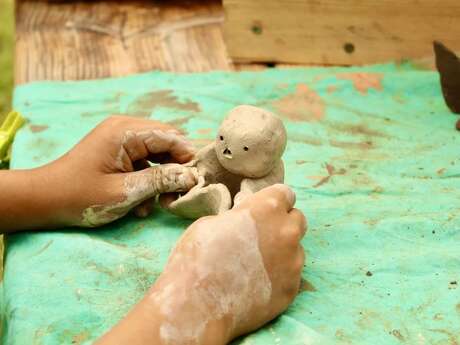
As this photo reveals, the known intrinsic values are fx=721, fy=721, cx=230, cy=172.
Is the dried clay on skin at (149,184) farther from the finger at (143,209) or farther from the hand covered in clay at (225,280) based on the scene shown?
the hand covered in clay at (225,280)

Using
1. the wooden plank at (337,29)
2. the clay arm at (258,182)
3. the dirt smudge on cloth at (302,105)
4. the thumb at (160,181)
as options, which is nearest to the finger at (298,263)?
the clay arm at (258,182)

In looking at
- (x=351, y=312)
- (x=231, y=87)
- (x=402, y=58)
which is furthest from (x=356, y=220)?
(x=402, y=58)

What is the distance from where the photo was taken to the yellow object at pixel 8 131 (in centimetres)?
228

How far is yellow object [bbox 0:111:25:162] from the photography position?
7.47 feet

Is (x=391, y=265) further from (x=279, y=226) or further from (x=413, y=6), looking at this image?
(x=413, y=6)

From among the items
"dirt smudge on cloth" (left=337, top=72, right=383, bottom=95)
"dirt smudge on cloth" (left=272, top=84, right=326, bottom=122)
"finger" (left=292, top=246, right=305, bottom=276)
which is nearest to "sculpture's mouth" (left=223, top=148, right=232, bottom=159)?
"finger" (left=292, top=246, right=305, bottom=276)

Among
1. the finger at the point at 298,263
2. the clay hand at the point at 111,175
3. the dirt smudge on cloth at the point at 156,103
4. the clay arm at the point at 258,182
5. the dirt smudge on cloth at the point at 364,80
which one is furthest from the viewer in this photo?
the dirt smudge on cloth at the point at 364,80

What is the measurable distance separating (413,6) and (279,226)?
153 centimetres

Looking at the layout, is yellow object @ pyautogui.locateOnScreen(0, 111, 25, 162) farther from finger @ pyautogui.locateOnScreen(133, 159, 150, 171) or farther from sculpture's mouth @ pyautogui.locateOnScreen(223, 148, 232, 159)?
sculpture's mouth @ pyautogui.locateOnScreen(223, 148, 232, 159)

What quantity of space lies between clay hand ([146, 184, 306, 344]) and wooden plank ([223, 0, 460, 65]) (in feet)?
4.86

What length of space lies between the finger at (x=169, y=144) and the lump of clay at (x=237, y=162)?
0.27 ft

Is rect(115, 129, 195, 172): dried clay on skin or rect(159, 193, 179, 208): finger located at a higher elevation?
rect(115, 129, 195, 172): dried clay on skin

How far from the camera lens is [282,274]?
154cm

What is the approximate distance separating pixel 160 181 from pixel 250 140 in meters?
0.32
